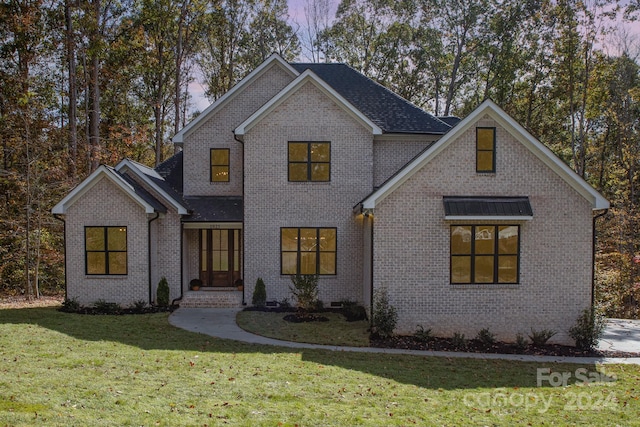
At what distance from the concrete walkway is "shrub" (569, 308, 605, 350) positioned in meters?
0.52

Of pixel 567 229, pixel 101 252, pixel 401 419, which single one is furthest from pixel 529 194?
pixel 101 252

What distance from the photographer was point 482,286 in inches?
485

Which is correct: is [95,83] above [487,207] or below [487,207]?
above

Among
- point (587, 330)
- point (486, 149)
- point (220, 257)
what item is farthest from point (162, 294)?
point (587, 330)

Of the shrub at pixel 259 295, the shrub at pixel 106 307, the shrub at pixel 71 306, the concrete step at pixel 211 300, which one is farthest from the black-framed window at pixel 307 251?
the shrub at pixel 71 306

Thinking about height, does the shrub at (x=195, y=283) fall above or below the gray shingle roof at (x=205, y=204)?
below

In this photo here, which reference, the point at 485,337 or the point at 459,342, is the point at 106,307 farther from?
the point at 485,337

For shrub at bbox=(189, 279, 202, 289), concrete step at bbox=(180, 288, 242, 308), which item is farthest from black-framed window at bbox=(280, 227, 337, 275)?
shrub at bbox=(189, 279, 202, 289)

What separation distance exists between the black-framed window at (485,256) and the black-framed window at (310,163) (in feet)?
18.2

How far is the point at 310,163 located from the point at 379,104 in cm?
480

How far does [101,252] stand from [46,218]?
21.2 ft

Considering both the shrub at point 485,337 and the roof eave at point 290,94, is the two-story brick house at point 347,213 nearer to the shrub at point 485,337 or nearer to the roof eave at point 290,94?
the roof eave at point 290,94

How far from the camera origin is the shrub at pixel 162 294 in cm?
1562

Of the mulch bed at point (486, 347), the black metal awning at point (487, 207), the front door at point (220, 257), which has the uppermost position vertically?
the black metal awning at point (487, 207)
